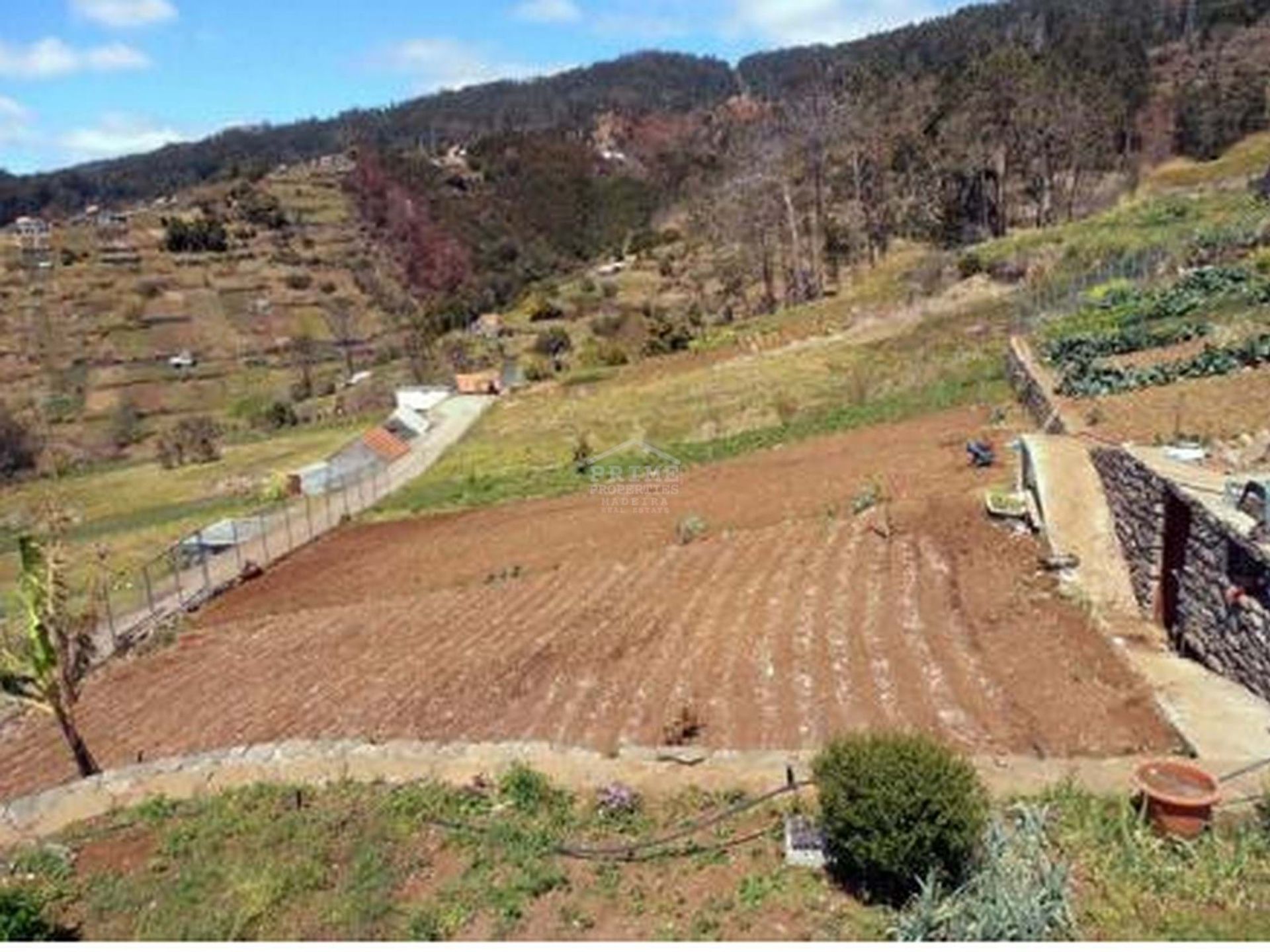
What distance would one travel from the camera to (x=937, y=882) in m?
8.80

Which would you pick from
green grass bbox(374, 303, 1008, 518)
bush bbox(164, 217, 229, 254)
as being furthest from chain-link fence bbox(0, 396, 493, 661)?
bush bbox(164, 217, 229, 254)

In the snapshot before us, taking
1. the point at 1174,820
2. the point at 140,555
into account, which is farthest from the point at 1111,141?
the point at 1174,820

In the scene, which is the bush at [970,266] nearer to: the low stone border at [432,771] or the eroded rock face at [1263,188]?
the eroded rock face at [1263,188]

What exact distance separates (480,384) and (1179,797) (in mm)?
59792

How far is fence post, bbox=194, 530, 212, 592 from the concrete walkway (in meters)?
19.9

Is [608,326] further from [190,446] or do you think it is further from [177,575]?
[177,575]

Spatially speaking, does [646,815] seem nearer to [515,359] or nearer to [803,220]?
[515,359]

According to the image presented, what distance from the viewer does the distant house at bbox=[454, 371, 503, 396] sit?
218ft

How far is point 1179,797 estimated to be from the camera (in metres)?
9.36

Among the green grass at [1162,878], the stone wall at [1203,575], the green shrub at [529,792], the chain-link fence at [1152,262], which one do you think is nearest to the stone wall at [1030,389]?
the stone wall at [1203,575]

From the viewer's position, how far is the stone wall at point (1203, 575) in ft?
42.2

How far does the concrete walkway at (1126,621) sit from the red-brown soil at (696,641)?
363mm

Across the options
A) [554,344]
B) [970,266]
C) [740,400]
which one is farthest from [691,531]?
[554,344]

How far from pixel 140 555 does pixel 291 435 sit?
27928mm
